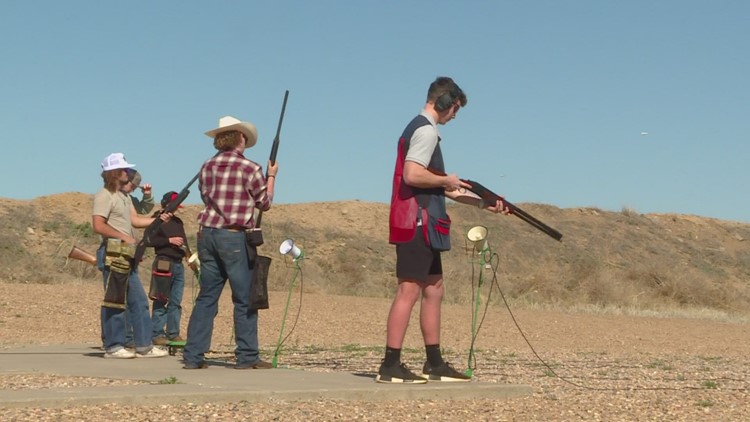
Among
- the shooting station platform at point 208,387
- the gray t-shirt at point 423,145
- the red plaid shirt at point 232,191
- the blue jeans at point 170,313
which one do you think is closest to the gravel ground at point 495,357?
the shooting station platform at point 208,387

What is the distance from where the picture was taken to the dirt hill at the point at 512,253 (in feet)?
95.2

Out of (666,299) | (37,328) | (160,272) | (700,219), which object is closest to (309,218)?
(666,299)

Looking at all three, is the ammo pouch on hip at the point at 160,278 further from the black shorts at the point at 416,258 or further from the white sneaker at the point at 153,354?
the black shorts at the point at 416,258

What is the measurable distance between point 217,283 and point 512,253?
37.2 m

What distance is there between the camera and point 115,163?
399 inches

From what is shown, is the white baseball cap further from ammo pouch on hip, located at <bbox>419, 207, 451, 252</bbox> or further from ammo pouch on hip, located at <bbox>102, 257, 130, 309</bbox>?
ammo pouch on hip, located at <bbox>419, 207, 451, 252</bbox>

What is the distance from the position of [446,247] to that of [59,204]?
37.2m

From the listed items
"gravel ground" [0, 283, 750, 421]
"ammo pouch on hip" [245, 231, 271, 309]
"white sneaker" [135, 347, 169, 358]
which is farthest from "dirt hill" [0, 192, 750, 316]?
"ammo pouch on hip" [245, 231, 271, 309]

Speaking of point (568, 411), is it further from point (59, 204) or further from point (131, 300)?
point (59, 204)

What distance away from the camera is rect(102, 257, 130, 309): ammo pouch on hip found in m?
10.0

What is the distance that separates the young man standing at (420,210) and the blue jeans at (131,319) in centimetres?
278

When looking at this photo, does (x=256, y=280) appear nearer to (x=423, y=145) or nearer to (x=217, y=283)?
(x=217, y=283)

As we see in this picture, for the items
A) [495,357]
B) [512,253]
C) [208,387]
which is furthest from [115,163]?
[512,253]

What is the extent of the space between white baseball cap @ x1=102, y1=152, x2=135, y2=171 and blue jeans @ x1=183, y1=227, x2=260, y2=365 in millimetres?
1461
